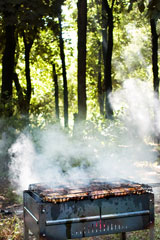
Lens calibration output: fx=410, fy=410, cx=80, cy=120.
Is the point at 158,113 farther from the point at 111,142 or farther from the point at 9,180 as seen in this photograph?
the point at 9,180

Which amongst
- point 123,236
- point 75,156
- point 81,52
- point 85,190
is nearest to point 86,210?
point 85,190

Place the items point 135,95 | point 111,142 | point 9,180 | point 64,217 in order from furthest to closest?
point 135,95, point 111,142, point 9,180, point 64,217

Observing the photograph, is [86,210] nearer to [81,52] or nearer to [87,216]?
[87,216]

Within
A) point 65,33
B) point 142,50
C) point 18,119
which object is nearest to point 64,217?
point 18,119

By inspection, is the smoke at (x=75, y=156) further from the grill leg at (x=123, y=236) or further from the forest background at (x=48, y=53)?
the grill leg at (x=123, y=236)

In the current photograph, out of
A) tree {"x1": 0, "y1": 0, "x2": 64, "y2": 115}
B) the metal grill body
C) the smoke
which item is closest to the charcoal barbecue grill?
the metal grill body

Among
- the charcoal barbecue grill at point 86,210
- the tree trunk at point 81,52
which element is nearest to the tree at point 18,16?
the tree trunk at point 81,52

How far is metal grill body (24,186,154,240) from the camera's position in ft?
13.7

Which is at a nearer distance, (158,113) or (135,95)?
(158,113)

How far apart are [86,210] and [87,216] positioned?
6 cm

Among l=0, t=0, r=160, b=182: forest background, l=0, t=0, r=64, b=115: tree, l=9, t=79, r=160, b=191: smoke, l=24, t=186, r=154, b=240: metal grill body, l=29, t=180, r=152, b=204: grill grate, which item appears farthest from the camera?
l=0, t=0, r=64, b=115: tree

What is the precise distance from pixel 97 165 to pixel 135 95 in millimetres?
21294

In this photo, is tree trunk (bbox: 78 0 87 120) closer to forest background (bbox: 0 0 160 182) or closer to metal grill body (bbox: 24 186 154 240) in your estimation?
forest background (bbox: 0 0 160 182)

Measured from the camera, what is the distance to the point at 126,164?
1174 centimetres
